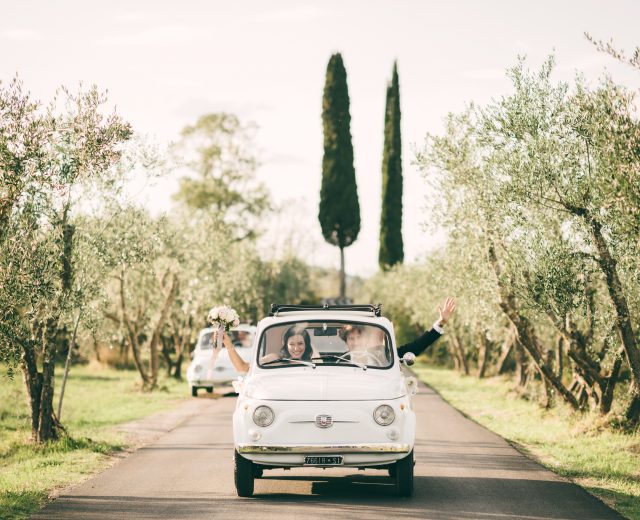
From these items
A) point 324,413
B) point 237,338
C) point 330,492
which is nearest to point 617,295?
point 330,492

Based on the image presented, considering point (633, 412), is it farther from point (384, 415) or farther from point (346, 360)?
point (384, 415)

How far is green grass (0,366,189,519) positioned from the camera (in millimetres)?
11367

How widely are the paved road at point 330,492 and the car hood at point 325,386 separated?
1.07 metres

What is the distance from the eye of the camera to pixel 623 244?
46.2 feet

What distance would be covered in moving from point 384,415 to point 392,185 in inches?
2256

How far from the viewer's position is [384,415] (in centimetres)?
→ 988

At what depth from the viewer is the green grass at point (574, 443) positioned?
11.6 metres

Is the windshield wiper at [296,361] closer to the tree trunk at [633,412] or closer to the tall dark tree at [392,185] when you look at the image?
the tree trunk at [633,412]

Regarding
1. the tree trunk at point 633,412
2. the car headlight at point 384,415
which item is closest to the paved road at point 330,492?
the car headlight at point 384,415

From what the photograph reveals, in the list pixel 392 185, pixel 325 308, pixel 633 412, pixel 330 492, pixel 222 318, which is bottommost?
pixel 330 492

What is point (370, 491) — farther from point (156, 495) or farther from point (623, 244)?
point (623, 244)

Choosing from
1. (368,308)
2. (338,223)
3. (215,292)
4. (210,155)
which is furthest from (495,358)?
(368,308)

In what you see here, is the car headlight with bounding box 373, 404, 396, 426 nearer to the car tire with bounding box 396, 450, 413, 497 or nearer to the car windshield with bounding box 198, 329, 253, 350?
the car tire with bounding box 396, 450, 413, 497

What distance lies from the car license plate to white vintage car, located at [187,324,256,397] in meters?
17.8
